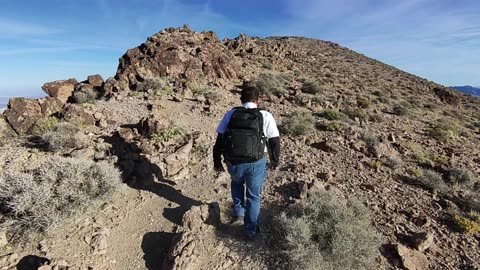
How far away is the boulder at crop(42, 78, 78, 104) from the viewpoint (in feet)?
37.8

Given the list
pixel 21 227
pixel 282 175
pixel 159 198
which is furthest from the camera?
pixel 282 175

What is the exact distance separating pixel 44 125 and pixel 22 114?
151 centimetres

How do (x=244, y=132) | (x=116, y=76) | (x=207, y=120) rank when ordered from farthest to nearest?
(x=116, y=76) → (x=207, y=120) → (x=244, y=132)

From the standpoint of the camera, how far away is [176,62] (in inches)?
566

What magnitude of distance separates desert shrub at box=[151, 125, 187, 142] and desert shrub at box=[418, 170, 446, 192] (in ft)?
19.6

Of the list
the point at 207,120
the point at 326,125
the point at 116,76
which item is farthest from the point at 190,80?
the point at 326,125

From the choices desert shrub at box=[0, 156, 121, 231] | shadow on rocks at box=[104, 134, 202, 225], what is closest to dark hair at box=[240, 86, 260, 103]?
shadow on rocks at box=[104, 134, 202, 225]

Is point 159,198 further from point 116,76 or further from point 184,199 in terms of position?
point 116,76

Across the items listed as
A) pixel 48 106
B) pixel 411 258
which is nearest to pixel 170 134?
pixel 48 106

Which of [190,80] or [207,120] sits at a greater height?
[190,80]

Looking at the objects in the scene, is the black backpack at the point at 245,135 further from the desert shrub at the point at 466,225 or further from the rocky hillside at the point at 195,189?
the desert shrub at the point at 466,225

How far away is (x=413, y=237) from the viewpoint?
15.4ft

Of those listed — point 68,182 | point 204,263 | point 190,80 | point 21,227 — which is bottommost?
point 204,263

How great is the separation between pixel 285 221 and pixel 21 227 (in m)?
3.83
